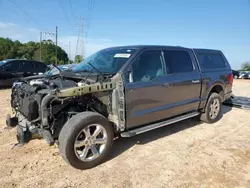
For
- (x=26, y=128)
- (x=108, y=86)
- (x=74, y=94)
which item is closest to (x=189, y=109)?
(x=108, y=86)

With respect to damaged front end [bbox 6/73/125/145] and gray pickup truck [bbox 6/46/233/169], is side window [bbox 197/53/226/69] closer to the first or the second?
gray pickup truck [bbox 6/46/233/169]

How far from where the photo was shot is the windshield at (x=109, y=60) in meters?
4.00

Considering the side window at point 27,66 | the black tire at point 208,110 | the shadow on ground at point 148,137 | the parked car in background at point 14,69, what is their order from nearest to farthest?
the shadow on ground at point 148,137
the black tire at point 208,110
the parked car in background at point 14,69
the side window at point 27,66

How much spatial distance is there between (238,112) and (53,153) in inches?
238

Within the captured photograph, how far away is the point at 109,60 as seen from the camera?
14.3 feet

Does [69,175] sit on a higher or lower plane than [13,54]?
lower

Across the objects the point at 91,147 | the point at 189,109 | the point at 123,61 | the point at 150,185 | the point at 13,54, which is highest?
the point at 13,54

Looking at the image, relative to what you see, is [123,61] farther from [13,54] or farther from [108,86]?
[13,54]

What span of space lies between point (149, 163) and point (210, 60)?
354cm

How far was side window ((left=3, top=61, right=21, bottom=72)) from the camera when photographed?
11.3 m

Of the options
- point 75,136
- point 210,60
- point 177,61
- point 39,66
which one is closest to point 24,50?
point 39,66

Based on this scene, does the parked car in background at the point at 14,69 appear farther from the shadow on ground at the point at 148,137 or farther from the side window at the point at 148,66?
the side window at the point at 148,66

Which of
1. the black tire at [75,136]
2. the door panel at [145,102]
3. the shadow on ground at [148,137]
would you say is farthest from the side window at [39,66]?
the black tire at [75,136]

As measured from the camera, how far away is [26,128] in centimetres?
380
